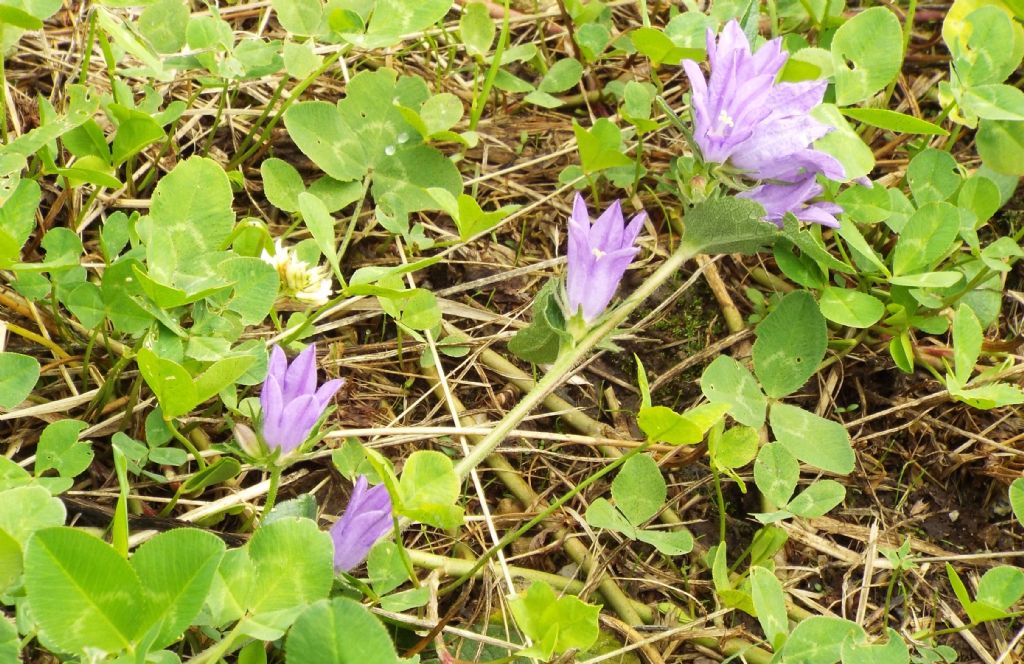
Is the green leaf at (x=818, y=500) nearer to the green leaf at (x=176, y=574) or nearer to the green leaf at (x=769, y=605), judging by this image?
the green leaf at (x=769, y=605)

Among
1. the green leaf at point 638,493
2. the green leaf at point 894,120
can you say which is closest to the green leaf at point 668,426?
the green leaf at point 638,493

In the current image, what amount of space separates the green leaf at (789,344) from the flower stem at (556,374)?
27 cm

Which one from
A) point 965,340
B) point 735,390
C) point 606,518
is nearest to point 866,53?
point 965,340

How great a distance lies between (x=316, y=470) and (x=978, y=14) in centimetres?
185

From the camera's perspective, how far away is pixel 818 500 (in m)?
1.95

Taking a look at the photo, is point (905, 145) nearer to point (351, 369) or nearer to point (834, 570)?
point (834, 570)

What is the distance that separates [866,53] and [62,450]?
75.0 inches

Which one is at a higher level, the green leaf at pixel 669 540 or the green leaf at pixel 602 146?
the green leaf at pixel 602 146

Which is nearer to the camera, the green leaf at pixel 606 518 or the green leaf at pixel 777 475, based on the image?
the green leaf at pixel 606 518

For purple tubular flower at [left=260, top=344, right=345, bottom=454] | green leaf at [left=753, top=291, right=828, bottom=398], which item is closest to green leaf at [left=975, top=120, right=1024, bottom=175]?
green leaf at [left=753, top=291, right=828, bottom=398]

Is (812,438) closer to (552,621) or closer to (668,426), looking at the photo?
→ (668,426)

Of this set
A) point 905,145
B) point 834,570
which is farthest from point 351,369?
point 905,145

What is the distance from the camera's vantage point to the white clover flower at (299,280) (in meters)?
2.04

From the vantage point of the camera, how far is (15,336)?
1977mm
